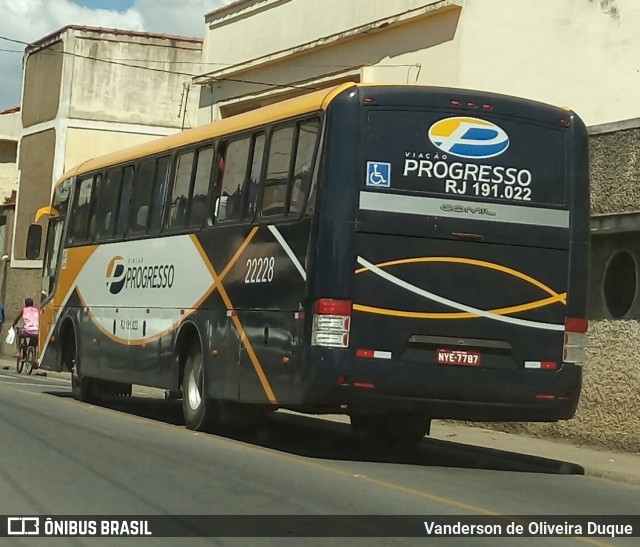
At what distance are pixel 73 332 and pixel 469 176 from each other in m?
9.21

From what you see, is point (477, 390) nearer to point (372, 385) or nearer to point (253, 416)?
point (372, 385)

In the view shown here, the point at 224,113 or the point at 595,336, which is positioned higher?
the point at 224,113

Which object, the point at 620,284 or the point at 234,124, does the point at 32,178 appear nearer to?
the point at 234,124

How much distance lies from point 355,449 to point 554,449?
2532 mm

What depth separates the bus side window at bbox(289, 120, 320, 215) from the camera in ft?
40.7

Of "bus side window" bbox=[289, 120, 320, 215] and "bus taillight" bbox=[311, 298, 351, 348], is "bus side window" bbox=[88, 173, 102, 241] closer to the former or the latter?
"bus side window" bbox=[289, 120, 320, 215]

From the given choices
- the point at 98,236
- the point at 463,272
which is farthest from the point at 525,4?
the point at 463,272

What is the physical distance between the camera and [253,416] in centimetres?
1549

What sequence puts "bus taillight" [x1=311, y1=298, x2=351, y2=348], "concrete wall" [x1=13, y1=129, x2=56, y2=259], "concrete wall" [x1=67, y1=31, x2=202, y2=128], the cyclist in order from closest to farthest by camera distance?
"bus taillight" [x1=311, y1=298, x2=351, y2=348]
the cyclist
"concrete wall" [x1=67, y1=31, x2=202, y2=128]
"concrete wall" [x1=13, y1=129, x2=56, y2=259]

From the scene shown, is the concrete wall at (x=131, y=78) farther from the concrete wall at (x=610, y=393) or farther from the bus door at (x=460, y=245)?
the bus door at (x=460, y=245)

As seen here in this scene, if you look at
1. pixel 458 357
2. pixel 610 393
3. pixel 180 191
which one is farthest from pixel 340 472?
pixel 180 191

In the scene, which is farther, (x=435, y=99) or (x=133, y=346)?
(x=133, y=346)

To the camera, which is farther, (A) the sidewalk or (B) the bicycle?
(B) the bicycle

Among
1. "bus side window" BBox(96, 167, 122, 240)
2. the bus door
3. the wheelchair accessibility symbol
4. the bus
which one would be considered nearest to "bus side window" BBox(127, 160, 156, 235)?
"bus side window" BBox(96, 167, 122, 240)
